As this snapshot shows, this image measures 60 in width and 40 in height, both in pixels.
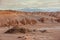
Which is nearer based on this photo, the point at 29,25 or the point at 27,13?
the point at 29,25

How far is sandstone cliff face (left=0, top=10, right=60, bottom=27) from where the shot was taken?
119 centimetres

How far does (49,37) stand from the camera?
104 cm

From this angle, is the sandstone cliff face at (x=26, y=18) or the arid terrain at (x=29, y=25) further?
the sandstone cliff face at (x=26, y=18)

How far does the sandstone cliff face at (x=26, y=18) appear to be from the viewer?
1186 millimetres

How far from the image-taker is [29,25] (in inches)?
45.9

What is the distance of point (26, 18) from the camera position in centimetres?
120

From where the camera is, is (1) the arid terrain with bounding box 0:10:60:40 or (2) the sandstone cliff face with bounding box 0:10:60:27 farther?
(2) the sandstone cliff face with bounding box 0:10:60:27

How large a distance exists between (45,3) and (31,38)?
0.51m

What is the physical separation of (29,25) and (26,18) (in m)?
0.06

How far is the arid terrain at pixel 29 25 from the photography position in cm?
106

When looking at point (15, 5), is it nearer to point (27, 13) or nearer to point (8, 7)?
point (8, 7)

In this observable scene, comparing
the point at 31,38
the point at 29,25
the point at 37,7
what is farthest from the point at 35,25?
the point at 37,7

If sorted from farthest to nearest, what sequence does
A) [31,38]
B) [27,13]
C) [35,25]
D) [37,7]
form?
[37,7] → [27,13] → [35,25] → [31,38]

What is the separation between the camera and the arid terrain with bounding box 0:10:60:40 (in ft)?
3.48
